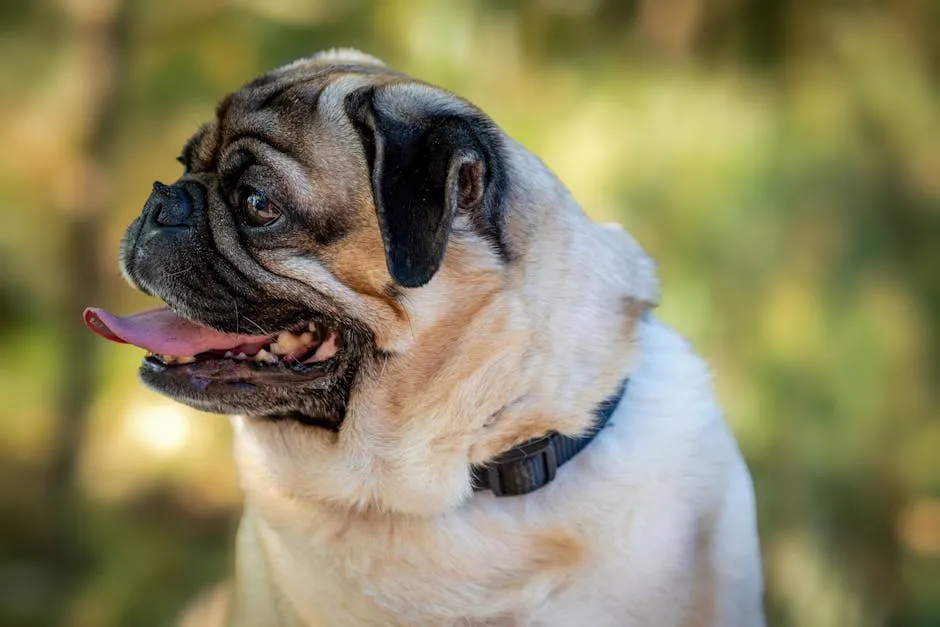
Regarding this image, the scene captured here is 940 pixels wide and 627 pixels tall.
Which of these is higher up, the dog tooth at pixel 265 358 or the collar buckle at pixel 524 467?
the dog tooth at pixel 265 358

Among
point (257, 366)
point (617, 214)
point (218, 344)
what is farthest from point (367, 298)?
point (617, 214)

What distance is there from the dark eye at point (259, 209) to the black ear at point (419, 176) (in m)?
0.25

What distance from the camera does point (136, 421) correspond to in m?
5.35

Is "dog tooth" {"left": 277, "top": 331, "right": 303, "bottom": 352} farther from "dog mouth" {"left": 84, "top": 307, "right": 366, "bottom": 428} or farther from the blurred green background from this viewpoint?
the blurred green background

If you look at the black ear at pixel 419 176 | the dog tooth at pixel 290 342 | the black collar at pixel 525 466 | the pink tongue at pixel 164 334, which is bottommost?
the black collar at pixel 525 466

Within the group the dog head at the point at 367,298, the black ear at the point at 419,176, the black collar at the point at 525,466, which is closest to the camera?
the black ear at the point at 419,176

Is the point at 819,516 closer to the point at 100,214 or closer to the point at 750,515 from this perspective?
the point at 750,515

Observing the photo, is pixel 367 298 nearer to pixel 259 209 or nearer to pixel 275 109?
pixel 259 209

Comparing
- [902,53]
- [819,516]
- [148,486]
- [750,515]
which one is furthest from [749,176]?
[148,486]

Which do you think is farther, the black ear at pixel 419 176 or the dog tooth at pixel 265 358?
the dog tooth at pixel 265 358

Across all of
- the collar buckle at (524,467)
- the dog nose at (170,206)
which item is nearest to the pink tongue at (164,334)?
the dog nose at (170,206)

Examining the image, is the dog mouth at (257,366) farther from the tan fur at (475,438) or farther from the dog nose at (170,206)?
the dog nose at (170,206)

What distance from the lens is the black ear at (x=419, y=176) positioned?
2279 millimetres

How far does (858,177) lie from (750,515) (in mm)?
2778
